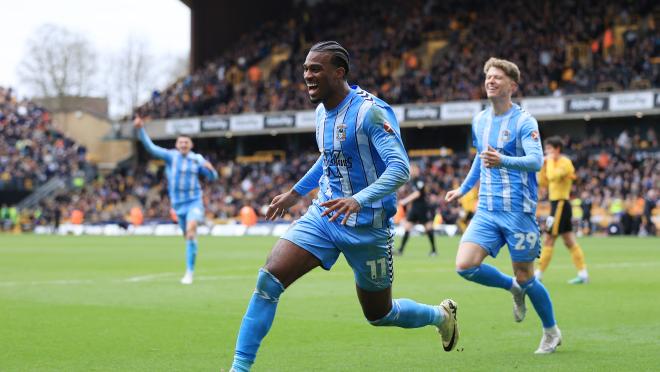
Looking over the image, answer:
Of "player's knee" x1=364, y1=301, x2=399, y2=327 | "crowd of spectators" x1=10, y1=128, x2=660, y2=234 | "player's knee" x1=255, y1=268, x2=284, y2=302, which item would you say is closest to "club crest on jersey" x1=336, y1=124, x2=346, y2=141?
"player's knee" x1=255, y1=268, x2=284, y2=302

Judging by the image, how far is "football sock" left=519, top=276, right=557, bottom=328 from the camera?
815 centimetres

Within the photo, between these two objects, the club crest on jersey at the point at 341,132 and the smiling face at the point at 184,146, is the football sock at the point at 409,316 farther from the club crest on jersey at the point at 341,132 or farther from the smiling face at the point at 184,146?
the smiling face at the point at 184,146

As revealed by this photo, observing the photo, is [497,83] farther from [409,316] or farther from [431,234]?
[431,234]

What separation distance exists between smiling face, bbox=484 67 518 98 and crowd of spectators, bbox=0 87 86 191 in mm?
52460

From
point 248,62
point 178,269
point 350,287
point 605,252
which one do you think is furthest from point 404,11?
point 350,287

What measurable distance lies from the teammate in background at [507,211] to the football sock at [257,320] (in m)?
2.68

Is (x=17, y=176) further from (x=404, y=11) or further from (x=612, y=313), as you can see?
(x=612, y=313)

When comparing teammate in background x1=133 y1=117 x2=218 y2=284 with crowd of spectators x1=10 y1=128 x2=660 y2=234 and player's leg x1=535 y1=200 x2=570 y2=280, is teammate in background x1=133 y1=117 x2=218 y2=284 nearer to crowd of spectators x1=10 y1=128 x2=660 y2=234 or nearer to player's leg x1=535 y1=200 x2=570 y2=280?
player's leg x1=535 y1=200 x2=570 y2=280

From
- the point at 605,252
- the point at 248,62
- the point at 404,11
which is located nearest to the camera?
the point at 605,252

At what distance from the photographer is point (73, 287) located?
48.6 feet

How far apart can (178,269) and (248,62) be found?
141ft

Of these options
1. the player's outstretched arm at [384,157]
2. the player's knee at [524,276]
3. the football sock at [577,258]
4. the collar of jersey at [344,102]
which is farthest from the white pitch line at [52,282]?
the player's outstretched arm at [384,157]

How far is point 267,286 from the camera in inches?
241

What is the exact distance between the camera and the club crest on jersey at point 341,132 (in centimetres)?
635
